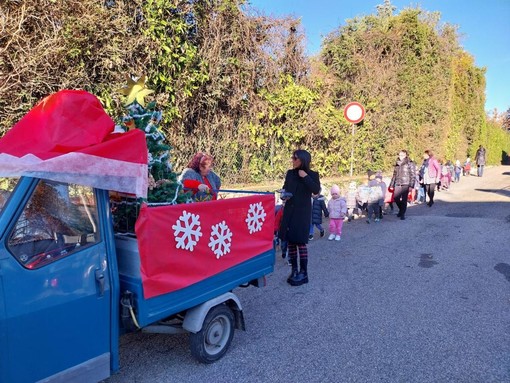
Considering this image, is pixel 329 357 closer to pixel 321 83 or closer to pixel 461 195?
pixel 321 83

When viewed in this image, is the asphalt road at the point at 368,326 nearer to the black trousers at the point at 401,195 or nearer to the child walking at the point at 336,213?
the child walking at the point at 336,213

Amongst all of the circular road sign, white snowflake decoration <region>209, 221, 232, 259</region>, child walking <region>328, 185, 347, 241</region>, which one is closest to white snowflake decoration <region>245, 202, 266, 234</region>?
white snowflake decoration <region>209, 221, 232, 259</region>

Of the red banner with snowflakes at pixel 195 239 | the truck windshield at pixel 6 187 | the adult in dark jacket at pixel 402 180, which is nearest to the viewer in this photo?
the truck windshield at pixel 6 187

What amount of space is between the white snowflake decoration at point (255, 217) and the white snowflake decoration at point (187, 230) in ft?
2.27

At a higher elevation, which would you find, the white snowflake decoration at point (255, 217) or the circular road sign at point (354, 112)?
the circular road sign at point (354, 112)

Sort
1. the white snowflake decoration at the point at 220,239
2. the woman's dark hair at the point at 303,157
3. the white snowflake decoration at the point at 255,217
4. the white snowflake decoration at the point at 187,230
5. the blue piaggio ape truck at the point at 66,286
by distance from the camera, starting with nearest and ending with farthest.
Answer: the blue piaggio ape truck at the point at 66,286 → the white snowflake decoration at the point at 187,230 → the white snowflake decoration at the point at 220,239 → the white snowflake decoration at the point at 255,217 → the woman's dark hair at the point at 303,157

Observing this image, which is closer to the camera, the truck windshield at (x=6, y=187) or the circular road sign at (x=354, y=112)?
the truck windshield at (x=6, y=187)

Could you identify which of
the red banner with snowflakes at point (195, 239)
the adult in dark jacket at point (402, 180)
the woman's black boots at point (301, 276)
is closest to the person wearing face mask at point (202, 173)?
the red banner with snowflakes at point (195, 239)

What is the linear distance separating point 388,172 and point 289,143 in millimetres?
7867

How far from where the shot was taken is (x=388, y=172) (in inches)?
696

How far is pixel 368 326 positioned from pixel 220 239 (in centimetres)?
204

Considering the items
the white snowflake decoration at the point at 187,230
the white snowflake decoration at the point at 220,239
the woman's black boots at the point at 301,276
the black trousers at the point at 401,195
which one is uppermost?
the white snowflake decoration at the point at 187,230

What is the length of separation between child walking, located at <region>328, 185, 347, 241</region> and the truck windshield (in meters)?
6.35

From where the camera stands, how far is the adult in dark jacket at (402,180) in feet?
32.4
